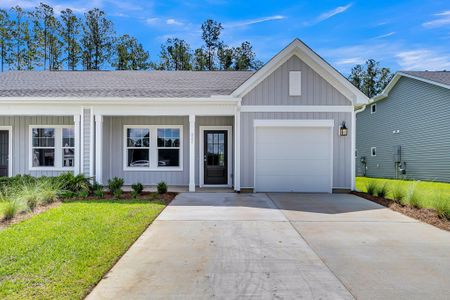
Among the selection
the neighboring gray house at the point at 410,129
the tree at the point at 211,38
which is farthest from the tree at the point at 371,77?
the tree at the point at 211,38

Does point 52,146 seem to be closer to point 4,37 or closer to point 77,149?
point 77,149

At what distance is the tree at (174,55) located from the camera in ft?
101

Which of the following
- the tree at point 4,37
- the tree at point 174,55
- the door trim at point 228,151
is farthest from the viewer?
the tree at point 174,55

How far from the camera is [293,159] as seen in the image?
1097 cm

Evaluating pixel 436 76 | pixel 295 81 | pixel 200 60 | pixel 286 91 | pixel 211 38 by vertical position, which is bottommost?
pixel 286 91

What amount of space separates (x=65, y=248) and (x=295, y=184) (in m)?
7.91

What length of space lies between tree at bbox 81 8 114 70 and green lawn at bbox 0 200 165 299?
24.1 m

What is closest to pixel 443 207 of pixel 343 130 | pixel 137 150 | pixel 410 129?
pixel 343 130

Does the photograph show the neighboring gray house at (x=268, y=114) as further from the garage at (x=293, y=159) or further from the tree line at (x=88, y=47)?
the tree line at (x=88, y=47)

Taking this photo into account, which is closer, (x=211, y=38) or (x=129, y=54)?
(x=129, y=54)

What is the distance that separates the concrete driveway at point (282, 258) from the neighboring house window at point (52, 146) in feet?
23.3

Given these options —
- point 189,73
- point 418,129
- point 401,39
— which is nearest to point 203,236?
point 189,73

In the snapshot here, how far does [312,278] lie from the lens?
12.4 ft

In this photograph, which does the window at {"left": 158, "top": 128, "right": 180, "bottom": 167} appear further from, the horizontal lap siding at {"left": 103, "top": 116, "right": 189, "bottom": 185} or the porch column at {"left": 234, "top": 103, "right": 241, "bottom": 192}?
the porch column at {"left": 234, "top": 103, "right": 241, "bottom": 192}
